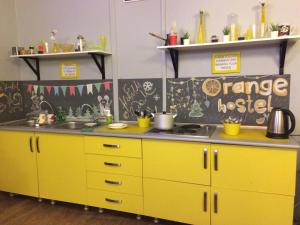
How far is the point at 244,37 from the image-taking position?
2275 mm

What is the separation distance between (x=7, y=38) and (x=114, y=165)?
2165 mm

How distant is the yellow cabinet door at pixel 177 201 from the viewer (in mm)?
2133

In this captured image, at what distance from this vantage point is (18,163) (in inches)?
109

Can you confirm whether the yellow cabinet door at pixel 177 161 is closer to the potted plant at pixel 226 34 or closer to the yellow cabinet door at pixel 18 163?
the potted plant at pixel 226 34

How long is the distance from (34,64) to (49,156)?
1.35 metres

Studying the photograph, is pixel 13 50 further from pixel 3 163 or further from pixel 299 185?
pixel 299 185

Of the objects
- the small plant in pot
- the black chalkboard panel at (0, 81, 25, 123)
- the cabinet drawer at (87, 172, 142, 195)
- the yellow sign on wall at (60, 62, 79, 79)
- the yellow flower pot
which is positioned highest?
the small plant in pot

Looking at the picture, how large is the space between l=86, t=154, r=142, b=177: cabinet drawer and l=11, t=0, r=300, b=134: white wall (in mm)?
956

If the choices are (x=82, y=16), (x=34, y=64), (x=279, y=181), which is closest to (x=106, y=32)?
(x=82, y=16)

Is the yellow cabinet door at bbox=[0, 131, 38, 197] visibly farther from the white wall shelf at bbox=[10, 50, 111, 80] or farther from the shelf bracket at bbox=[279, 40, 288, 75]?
the shelf bracket at bbox=[279, 40, 288, 75]

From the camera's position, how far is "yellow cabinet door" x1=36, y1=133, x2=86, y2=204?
250 centimetres

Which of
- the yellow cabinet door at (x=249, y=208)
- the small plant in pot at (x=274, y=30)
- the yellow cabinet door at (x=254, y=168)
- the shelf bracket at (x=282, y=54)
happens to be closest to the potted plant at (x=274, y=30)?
the small plant in pot at (x=274, y=30)

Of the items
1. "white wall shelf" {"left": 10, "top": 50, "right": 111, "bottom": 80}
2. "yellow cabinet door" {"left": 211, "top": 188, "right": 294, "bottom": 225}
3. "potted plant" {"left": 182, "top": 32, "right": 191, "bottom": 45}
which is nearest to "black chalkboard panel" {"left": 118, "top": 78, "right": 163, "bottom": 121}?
"white wall shelf" {"left": 10, "top": 50, "right": 111, "bottom": 80}

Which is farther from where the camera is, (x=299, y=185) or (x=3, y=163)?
(x=3, y=163)
